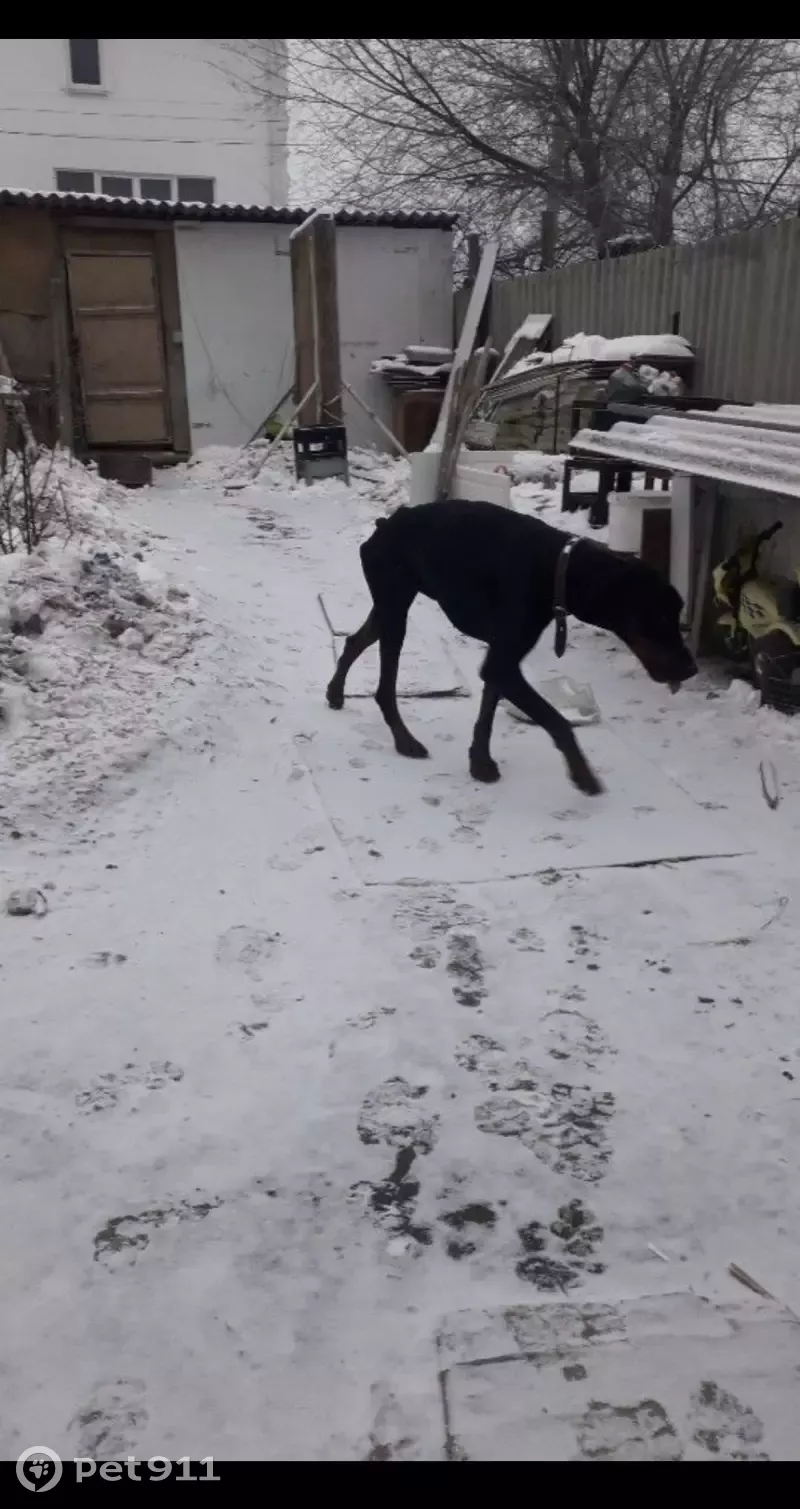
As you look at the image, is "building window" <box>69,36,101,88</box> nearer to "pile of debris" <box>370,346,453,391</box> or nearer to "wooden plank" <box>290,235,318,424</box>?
"wooden plank" <box>290,235,318,424</box>

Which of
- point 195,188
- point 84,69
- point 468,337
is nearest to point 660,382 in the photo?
point 468,337

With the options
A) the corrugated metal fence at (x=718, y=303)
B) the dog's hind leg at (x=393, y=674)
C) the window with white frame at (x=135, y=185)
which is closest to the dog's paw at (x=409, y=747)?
the dog's hind leg at (x=393, y=674)

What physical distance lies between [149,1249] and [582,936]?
1.67 metres

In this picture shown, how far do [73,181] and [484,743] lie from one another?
723 inches

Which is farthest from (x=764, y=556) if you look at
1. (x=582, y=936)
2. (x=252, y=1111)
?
(x=252, y=1111)

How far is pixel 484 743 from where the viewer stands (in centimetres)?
450

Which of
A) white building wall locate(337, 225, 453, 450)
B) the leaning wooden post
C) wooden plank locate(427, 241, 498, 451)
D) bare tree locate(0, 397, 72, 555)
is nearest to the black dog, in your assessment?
bare tree locate(0, 397, 72, 555)

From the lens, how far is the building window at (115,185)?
61.0 ft

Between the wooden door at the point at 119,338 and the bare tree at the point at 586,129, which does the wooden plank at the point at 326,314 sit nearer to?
the wooden door at the point at 119,338

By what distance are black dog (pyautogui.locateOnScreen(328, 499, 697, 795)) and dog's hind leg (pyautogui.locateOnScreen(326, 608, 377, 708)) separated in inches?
13.7

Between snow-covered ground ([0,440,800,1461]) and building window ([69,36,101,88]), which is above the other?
building window ([69,36,101,88])

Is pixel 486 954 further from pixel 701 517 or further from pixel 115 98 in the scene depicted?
pixel 115 98

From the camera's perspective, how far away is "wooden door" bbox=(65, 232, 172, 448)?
38.1ft

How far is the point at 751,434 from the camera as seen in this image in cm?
471
